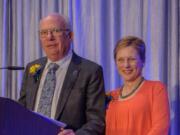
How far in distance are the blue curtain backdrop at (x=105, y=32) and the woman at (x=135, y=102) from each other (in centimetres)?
62

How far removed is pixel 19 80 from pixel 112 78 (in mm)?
1065

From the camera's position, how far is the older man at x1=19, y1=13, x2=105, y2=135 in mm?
2148

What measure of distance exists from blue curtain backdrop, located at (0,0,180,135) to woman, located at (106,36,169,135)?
24.2 inches

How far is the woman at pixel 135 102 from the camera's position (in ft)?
6.87

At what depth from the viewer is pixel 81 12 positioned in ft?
10.7

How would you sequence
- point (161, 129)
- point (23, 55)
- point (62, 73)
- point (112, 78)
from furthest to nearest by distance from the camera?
point (23, 55), point (112, 78), point (62, 73), point (161, 129)

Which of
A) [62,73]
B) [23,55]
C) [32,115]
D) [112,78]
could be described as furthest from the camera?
[23,55]

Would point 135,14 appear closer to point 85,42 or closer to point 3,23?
point 85,42

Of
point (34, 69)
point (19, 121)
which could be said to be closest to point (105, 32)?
point (34, 69)

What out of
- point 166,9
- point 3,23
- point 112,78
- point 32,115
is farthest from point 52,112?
point 3,23

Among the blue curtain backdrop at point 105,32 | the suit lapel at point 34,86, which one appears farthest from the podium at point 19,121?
the blue curtain backdrop at point 105,32

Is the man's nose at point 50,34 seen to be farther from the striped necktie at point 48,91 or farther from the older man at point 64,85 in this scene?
the striped necktie at point 48,91

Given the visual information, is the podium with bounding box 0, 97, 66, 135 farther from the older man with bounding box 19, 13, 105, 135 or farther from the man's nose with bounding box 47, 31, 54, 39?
the man's nose with bounding box 47, 31, 54, 39

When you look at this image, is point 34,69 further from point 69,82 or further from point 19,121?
point 19,121
